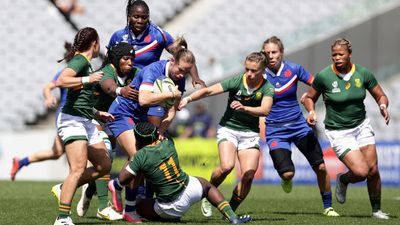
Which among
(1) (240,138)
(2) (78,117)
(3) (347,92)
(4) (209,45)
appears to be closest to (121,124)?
(2) (78,117)

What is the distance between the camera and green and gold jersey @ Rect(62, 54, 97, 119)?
9773 mm

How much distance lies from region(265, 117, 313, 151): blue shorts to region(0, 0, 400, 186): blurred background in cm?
905

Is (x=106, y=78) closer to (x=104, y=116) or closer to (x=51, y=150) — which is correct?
(x=104, y=116)

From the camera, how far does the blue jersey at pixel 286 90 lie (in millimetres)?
12031

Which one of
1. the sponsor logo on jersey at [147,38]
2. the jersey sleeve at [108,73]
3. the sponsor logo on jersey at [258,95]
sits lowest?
the sponsor logo on jersey at [258,95]

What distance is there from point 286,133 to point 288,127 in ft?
0.28

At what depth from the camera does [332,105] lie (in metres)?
11.7

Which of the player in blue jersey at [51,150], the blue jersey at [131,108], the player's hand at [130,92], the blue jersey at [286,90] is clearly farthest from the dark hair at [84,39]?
the player in blue jersey at [51,150]

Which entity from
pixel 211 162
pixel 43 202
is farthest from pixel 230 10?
pixel 43 202

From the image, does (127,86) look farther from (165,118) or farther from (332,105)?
(332,105)

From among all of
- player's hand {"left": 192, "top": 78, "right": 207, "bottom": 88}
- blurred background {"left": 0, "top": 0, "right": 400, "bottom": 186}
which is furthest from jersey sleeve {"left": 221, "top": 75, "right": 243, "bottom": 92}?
blurred background {"left": 0, "top": 0, "right": 400, "bottom": 186}

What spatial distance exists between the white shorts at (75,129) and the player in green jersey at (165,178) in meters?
0.51

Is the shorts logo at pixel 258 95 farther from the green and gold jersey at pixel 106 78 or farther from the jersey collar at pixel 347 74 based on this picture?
the green and gold jersey at pixel 106 78

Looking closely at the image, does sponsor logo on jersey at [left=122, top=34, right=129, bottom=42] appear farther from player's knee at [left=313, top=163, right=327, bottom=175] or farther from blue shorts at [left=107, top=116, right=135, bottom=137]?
player's knee at [left=313, top=163, right=327, bottom=175]
